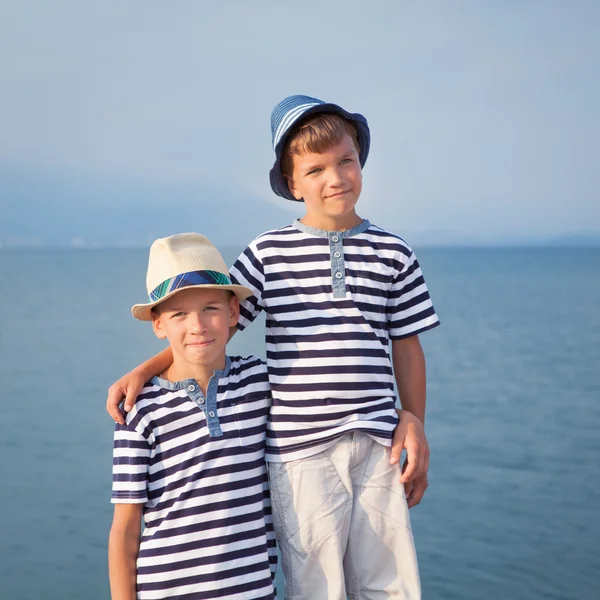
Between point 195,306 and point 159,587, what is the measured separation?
0.64m

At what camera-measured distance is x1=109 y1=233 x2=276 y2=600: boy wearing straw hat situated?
78.2 inches

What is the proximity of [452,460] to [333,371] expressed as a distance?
4.91 meters

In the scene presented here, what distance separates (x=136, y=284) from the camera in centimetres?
2250

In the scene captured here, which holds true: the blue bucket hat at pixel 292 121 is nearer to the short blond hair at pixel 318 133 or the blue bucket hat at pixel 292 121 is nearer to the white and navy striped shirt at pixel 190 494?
the short blond hair at pixel 318 133

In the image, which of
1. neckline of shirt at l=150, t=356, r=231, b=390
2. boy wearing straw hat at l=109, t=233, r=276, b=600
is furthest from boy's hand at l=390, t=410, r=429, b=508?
neckline of shirt at l=150, t=356, r=231, b=390

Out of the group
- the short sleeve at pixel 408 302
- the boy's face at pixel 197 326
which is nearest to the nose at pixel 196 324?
the boy's face at pixel 197 326

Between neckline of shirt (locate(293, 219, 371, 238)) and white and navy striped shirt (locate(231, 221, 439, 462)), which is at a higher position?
neckline of shirt (locate(293, 219, 371, 238))

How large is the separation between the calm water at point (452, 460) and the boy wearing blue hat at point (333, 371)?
268 cm

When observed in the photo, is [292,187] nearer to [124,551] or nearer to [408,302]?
[408,302]

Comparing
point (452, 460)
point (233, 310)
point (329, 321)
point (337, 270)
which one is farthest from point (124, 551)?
point (452, 460)

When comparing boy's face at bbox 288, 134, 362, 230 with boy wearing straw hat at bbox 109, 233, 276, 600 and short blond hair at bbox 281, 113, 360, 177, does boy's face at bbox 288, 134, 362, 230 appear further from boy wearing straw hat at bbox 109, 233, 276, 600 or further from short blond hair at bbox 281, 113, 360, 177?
boy wearing straw hat at bbox 109, 233, 276, 600

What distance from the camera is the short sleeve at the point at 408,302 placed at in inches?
87.3

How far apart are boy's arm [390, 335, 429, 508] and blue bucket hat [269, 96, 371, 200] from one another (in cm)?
50

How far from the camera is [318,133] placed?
2.16 m
